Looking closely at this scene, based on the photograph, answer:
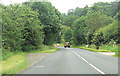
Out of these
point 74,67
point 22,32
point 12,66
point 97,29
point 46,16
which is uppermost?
point 46,16

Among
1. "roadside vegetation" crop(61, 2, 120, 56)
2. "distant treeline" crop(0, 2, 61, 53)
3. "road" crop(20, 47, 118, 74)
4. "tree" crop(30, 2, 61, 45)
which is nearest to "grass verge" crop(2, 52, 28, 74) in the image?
"road" crop(20, 47, 118, 74)

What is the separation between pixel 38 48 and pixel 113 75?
27981 millimetres

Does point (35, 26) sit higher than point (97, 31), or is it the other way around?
point (97, 31)

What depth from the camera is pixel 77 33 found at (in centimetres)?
7969

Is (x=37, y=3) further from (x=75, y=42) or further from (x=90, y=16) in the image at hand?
(x=75, y=42)

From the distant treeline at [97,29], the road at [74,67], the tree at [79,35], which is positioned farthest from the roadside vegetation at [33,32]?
the tree at [79,35]

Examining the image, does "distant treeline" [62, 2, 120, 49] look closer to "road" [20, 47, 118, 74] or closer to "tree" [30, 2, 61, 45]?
"tree" [30, 2, 61, 45]

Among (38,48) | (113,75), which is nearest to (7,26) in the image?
(38,48)

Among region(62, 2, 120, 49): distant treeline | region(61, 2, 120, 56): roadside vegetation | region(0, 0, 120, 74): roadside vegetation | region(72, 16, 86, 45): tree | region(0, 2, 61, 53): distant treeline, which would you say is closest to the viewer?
region(0, 0, 120, 74): roadside vegetation

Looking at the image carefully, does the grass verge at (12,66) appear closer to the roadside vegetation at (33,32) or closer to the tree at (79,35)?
the roadside vegetation at (33,32)

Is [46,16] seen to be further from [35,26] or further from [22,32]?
[22,32]

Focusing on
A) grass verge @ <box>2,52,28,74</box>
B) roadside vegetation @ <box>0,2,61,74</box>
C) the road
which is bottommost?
the road

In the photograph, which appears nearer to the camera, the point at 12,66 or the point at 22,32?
the point at 12,66

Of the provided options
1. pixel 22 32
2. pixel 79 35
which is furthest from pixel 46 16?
pixel 79 35
